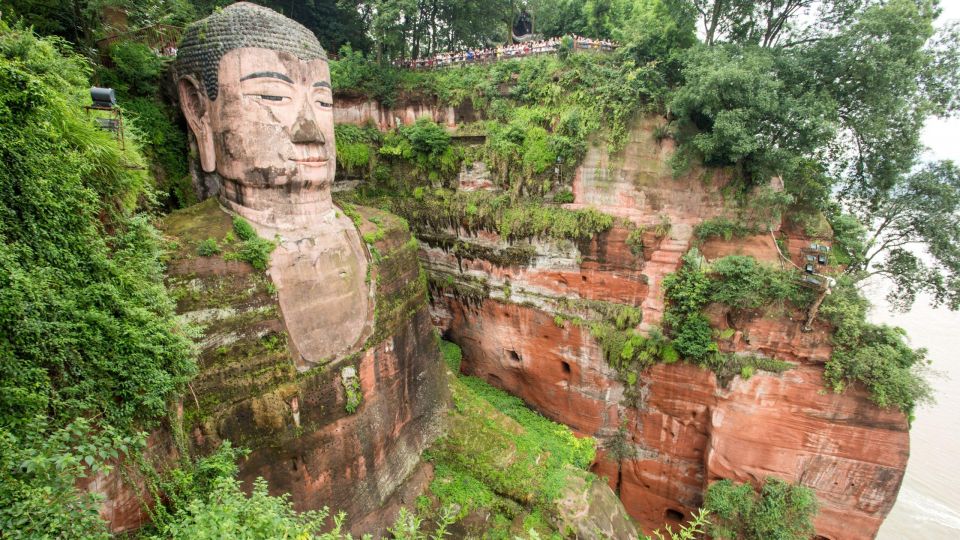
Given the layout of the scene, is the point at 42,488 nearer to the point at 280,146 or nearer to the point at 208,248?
the point at 208,248

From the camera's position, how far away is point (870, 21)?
909cm

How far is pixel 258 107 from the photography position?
26.0 feet

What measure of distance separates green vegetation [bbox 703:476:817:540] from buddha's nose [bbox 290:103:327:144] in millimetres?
13128

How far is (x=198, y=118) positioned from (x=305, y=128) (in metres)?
2.13

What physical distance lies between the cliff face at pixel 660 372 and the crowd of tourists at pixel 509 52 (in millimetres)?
3428

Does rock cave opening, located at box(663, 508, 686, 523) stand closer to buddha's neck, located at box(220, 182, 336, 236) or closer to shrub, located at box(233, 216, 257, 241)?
buddha's neck, located at box(220, 182, 336, 236)

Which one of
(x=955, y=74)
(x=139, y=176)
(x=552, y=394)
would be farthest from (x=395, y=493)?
(x=955, y=74)

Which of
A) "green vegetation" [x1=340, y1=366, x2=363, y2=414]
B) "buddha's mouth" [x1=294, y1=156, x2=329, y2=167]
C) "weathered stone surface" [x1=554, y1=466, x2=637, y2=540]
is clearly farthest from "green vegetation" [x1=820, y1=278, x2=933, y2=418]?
"buddha's mouth" [x1=294, y1=156, x2=329, y2=167]

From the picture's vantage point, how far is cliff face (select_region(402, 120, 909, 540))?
11039mm

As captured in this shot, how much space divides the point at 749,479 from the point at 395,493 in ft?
30.6

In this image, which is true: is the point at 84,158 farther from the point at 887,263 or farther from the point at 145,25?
the point at 887,263

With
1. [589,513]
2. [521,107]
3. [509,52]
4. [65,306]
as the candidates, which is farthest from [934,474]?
[65,306]

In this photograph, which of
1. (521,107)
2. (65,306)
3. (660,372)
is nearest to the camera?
(65,306)

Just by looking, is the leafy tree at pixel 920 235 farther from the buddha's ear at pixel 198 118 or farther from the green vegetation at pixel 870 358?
the buddha's ear at pixel 198 118
